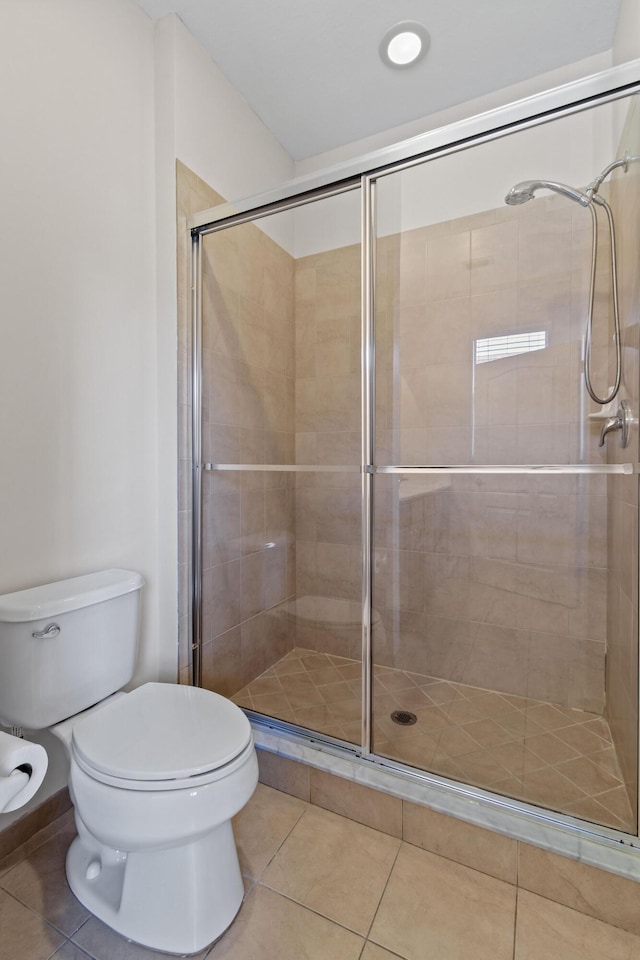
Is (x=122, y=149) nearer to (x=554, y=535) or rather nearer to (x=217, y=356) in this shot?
(x=217, y=356)

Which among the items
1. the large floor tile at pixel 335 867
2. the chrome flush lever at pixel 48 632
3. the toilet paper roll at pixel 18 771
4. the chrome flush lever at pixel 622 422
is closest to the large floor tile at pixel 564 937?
the large floor tile at pixel 335 867

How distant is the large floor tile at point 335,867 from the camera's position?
112cm

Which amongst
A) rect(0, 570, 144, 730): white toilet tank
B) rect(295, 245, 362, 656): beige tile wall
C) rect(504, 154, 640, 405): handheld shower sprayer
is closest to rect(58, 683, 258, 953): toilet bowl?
rect(0, 570, 144, 730): white toilet tank

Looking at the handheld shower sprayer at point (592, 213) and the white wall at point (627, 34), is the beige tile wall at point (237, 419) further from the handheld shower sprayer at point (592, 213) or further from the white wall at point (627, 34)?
the white wall at point (627, 34)

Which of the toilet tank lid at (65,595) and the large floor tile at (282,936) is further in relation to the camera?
the toilet tank lid at (65,595)

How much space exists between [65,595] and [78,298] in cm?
89

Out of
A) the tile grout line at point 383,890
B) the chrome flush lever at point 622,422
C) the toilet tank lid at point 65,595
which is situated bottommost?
the tile grout line at point 383,890

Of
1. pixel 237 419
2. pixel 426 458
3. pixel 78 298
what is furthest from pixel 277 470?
pixel 78 298

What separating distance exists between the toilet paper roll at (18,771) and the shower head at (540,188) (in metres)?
1.91

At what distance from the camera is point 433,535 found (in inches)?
73.3

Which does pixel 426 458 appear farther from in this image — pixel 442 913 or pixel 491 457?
pixel 442 913

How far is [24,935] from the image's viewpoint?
1.03 meters

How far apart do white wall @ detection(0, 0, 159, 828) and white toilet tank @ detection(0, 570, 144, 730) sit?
0.45 feet

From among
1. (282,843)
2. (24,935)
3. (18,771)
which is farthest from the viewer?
(282,843)
